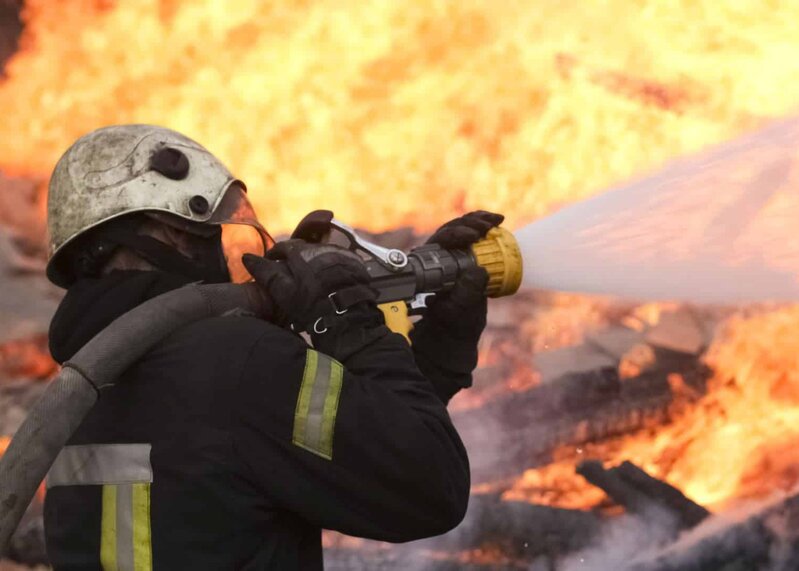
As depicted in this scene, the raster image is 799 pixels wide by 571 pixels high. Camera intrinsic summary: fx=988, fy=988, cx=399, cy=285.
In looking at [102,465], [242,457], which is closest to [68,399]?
[102,465]

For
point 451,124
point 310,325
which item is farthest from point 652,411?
point 310,325

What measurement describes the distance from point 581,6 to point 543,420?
6.02 ft

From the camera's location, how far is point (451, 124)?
4.42 meters

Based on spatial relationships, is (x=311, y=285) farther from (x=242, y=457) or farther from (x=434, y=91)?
(x=434, y=91)

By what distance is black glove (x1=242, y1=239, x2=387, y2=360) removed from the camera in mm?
2086

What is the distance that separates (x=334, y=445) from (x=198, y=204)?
664 mm

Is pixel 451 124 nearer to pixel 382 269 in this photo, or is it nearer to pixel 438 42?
pixel 438 42

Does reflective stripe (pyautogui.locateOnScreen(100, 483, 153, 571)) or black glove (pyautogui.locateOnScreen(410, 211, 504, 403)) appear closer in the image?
reflective stripe (pyautogui.locateOnScreen(100, 483, 153, 571))

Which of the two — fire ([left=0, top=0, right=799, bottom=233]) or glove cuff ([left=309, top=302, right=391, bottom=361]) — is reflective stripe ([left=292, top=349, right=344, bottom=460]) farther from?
fire ([left=0, top=0, right=799, bottom=233])

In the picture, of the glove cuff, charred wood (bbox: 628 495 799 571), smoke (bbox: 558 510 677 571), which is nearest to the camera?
the glove cuff

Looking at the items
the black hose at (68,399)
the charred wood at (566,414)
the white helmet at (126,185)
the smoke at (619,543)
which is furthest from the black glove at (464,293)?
the smoke at (619,543)

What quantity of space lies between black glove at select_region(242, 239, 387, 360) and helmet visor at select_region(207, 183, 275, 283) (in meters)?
0.15

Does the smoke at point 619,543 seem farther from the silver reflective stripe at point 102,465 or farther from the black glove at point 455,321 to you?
the silver reflective stripe at point 102,465

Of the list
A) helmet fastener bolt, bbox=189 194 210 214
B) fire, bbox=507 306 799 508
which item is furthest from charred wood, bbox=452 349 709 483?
helmet fastener bolt, bbox=189 194 210 214
